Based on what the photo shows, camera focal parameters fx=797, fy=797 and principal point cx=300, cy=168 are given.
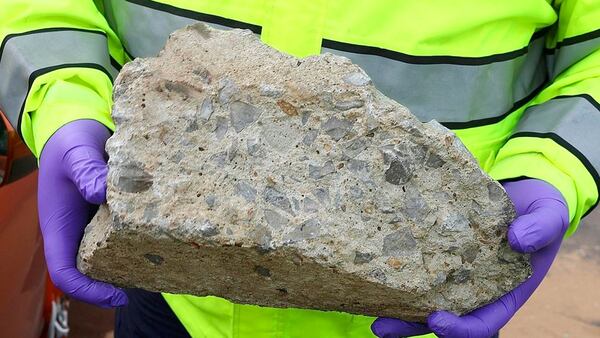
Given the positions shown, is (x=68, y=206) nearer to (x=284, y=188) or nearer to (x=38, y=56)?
(x=38, y=56)

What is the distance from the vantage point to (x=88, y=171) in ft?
Result: 3.87

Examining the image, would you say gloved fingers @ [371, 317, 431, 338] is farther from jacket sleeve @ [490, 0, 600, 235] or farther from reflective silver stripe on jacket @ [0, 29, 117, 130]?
reflective silver stripe on jacket @ [0, 29, 117, 130]

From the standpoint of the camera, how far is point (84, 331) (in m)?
2.94

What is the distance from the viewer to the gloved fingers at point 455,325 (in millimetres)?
1209

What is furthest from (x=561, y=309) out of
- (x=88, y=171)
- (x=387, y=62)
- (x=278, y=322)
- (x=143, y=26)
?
(x=88, y=171)

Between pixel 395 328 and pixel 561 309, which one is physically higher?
pixel 395 328

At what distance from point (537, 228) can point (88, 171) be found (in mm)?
675

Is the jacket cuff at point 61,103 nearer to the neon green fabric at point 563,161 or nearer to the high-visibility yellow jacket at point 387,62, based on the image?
the high-visibility yellow jacket at point 387,62

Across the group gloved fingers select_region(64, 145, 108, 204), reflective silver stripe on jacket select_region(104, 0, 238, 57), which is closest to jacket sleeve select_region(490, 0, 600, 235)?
reflective silver stripe on jacket select_region(104, 0, 238, 57)

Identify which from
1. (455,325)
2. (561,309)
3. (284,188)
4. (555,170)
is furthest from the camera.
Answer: (561,309)

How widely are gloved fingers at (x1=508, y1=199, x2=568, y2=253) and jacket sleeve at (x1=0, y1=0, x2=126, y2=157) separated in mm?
671

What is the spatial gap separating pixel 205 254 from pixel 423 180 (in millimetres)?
331

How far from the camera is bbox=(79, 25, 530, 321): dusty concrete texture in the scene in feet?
3.56

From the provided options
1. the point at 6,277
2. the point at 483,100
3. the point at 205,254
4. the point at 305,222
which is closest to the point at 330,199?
the point at 305,222
